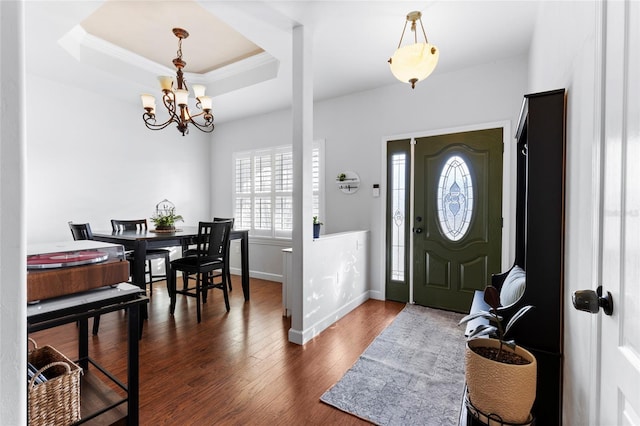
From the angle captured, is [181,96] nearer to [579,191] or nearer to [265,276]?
[265,276]

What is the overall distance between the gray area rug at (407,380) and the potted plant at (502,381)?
65 centimetres

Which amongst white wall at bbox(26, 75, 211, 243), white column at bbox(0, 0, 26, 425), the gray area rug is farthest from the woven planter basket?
white wall at bbox(26, 75, 211, 243)

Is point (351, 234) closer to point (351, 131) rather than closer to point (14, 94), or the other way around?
point (351, 131)

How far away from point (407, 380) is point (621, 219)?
67.2 inches

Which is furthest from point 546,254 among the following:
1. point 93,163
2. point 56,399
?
point 93,163

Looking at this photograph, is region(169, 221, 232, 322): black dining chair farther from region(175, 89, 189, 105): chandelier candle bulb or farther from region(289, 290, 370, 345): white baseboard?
region(175, 89, 189, 105): chandelier candle bulb

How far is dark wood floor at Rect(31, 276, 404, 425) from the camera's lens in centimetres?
173

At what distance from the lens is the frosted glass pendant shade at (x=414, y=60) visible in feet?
6.93

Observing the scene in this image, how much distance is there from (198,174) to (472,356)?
5291mm

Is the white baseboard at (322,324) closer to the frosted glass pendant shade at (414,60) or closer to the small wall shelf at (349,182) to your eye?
the small wall shelf at (349,182)

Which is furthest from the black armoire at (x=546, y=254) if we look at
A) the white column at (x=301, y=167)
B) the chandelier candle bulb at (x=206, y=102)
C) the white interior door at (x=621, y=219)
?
the chandelier candle bulb at (x=206, y=102)

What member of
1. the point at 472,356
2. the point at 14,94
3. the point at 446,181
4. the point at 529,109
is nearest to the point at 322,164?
the point at 446,181

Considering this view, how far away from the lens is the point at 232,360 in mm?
2301

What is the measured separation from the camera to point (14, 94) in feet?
1.62
